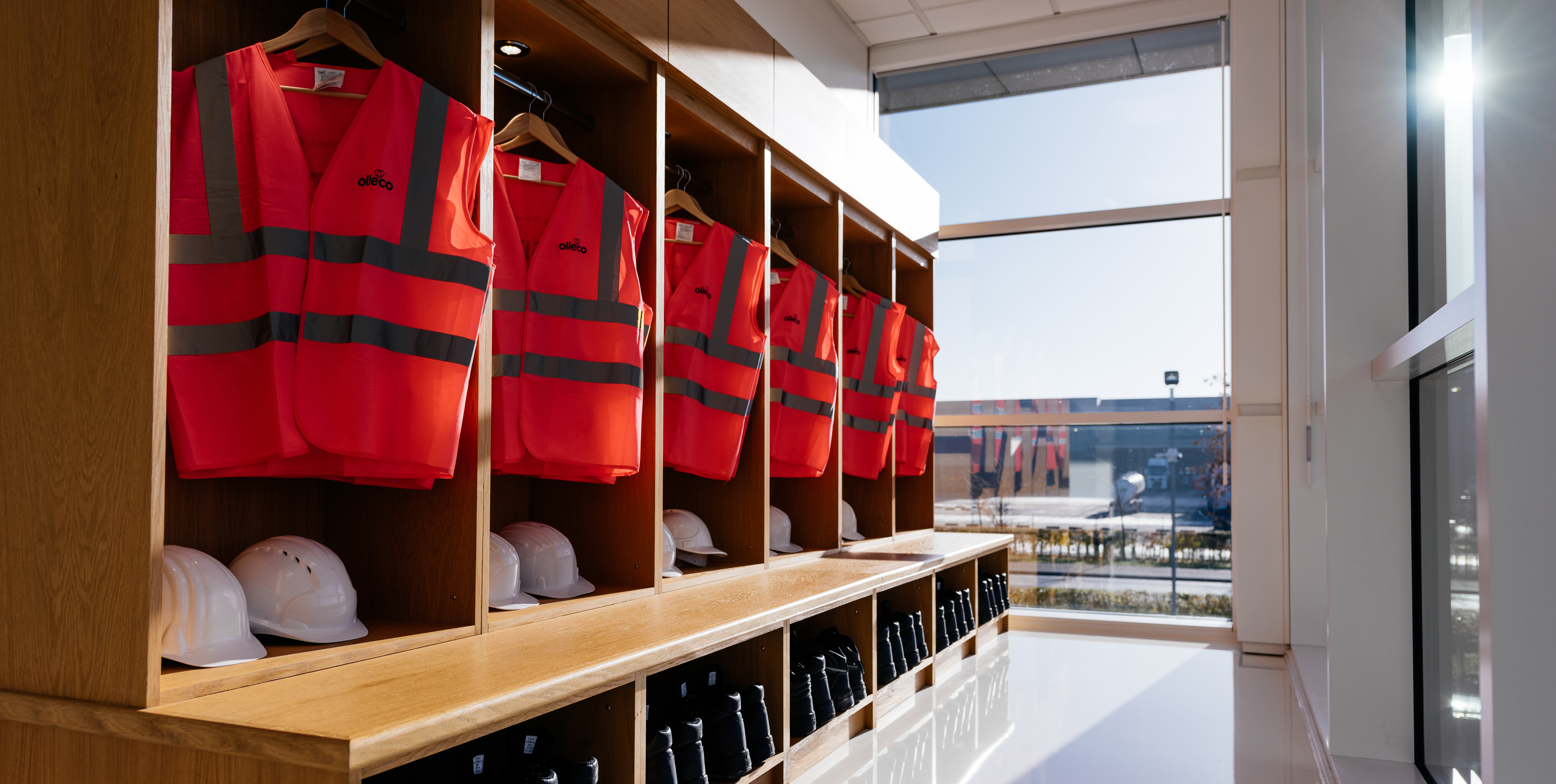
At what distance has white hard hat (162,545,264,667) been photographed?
1.59 meters

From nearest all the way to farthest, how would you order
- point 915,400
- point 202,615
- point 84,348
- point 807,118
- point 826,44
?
1. point 84,348
2. point 202,615
3. point 807,118
4. point 915,400
5. point 826,44

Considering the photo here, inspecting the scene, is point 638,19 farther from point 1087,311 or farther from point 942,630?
point 1087,311

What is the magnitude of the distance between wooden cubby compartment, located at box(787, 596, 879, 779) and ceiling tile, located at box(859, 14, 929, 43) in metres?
3.85

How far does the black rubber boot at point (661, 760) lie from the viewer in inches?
81.0

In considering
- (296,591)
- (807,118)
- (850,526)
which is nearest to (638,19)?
(807,118)

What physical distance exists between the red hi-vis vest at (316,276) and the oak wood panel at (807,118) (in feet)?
5.84

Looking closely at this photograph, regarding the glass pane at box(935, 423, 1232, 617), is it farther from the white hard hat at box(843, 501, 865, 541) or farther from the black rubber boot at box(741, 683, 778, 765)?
the black rubber boot at box(741, 683, 778, 765)

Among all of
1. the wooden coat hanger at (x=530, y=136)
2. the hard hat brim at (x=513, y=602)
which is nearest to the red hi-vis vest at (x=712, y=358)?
the wooden coat hanger at (x=530, y=136)

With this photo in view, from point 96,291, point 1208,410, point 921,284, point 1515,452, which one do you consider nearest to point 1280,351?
point 1208,410

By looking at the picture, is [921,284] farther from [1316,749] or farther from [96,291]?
[96,291]

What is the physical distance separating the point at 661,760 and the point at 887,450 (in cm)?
301

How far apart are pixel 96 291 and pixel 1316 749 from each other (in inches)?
131

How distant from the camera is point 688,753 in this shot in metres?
2.18

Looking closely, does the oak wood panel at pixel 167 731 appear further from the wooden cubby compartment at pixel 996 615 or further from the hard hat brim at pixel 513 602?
the wooden cubby compartment at pixel 996 615
